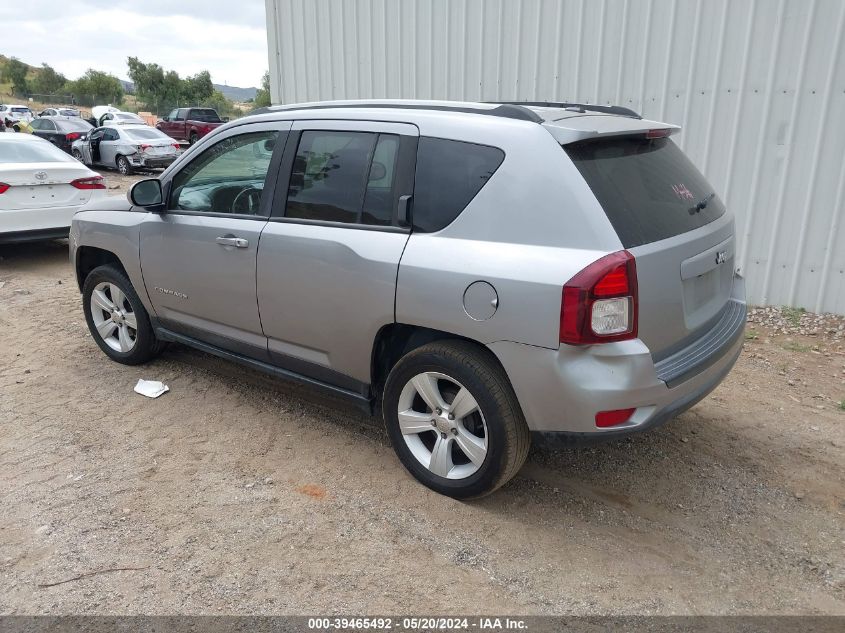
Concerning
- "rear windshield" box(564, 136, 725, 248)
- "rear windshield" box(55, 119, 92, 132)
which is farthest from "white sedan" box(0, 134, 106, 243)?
"rear windshield" box(55, 119, 92, 132)

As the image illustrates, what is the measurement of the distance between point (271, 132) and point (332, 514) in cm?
220

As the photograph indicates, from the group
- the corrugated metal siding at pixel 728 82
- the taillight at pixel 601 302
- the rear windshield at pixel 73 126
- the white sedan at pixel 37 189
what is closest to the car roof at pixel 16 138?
the white sedan at pixel 37 189

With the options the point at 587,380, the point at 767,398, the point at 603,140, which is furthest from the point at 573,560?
the point at 767,398

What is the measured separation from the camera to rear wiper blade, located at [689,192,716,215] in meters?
3.15

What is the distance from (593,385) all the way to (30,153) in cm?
832

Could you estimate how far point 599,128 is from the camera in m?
2.97

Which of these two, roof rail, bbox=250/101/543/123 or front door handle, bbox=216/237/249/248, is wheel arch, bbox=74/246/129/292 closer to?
front door handle, bbox=216/237/249/248

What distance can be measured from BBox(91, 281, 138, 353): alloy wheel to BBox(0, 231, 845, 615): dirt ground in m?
0.48

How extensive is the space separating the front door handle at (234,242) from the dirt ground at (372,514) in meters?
1.14

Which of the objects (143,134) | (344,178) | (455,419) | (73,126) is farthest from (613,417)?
(73,126)

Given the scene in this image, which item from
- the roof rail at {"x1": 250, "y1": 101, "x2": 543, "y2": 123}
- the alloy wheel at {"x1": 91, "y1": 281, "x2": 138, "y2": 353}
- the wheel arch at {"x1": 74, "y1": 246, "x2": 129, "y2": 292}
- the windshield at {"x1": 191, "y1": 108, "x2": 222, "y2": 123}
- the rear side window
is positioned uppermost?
the windshield at {"x1": 191, "y1": 108, "x2": 222, "y2": 123}

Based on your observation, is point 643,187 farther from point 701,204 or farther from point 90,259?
point 90,259

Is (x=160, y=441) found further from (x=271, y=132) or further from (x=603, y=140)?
(x=603, y=140)

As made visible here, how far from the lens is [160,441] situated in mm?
3930
